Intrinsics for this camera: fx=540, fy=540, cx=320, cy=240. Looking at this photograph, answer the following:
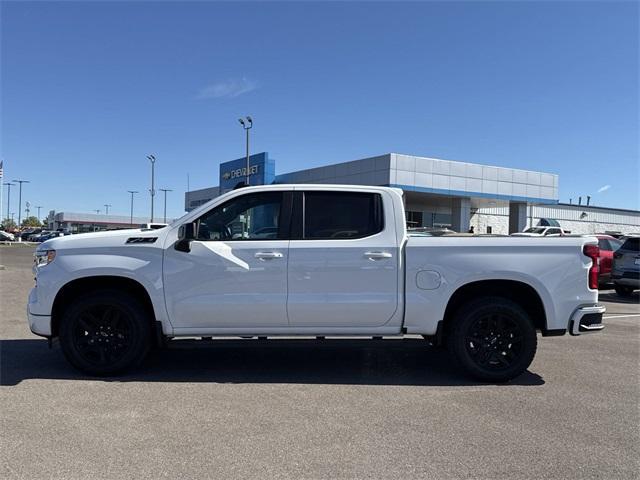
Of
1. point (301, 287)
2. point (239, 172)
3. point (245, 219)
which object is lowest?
point (301, 287)

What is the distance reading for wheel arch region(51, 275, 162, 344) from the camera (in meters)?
5.59

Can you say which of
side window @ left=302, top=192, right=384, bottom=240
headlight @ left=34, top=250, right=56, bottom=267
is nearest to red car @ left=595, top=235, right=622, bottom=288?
side window @ left=302, top=192, right=384, bottom=240

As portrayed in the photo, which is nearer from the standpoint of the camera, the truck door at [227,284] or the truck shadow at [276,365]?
the truck door at [227,284]

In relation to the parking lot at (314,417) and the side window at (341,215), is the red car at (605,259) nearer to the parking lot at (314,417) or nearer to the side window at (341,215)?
the parking lot at (314,417)

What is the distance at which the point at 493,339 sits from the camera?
5.63m

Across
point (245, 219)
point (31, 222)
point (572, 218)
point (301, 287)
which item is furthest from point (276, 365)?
point (31, 222)

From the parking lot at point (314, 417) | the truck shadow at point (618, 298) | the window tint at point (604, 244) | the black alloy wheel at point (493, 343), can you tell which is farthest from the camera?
the window tint at point (604, 244)

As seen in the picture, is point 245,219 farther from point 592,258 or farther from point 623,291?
point 623,291

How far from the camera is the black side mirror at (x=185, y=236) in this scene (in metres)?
5.52

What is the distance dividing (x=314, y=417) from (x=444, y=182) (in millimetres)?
28536

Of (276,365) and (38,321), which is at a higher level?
(38,321)

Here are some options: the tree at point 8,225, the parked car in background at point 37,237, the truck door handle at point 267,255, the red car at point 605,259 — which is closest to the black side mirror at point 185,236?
the truck door handle at point 267,255

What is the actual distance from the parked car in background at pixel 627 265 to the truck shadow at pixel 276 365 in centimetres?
1006

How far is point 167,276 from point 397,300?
2368 mm
